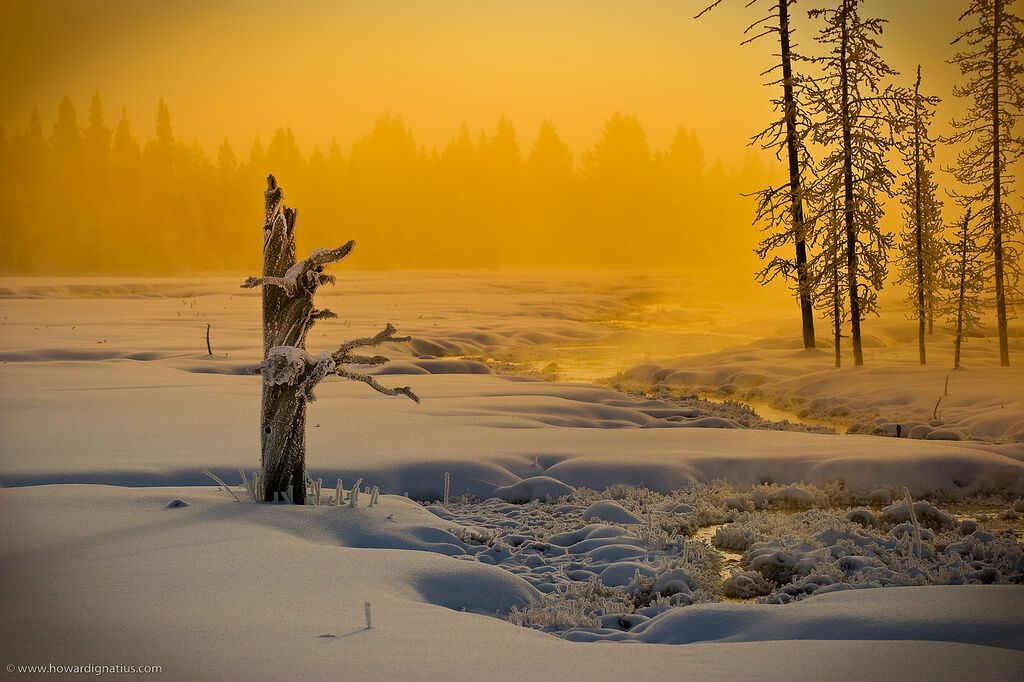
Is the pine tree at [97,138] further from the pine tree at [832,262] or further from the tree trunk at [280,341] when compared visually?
the tree trunk at [280,341]

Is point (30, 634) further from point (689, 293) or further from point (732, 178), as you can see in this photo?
point (732, 178)

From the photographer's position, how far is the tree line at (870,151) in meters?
17.7

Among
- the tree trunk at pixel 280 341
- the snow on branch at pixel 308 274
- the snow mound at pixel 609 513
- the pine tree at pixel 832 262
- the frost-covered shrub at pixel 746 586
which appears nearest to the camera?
the frost-covered shrub at pixel 746 586

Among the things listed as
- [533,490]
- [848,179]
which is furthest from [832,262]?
[533,490]

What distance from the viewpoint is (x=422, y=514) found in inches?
282

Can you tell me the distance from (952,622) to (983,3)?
675 inches

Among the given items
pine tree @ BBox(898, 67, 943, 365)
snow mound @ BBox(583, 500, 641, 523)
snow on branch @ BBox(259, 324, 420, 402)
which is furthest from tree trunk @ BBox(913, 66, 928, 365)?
snow on branch @ BBox(259, 324, 420, 402)

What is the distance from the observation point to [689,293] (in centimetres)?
5084

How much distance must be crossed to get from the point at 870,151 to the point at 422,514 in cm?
1566

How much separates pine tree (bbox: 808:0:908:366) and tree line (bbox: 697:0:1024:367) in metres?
0.02

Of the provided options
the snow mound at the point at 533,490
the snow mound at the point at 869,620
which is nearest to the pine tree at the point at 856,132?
the snow mound at the point at 533,490

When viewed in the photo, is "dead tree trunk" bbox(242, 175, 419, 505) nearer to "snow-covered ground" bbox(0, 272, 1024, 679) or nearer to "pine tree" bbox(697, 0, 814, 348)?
"snow-covered ground" bbox(0, 272, 1024, 679)

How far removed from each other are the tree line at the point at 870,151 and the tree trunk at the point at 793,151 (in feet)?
0.10

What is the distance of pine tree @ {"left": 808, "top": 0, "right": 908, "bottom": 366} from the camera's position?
18.9 meters
